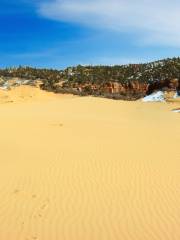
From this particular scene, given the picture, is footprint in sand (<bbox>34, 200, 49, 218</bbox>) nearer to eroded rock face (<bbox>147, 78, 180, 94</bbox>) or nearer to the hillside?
eroded rock face (<bbox>147, 78, 180, 94</bbox>)

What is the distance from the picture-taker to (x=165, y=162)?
14227mm

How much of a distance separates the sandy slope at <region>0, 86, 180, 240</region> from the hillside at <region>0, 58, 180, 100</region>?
74.1 ft

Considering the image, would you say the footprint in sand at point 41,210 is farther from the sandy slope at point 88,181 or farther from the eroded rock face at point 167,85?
the eroded rock face at point 167,85

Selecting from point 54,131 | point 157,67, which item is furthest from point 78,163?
point 157,67

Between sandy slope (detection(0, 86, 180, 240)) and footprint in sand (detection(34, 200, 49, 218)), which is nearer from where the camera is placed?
sandy slope (detection(0, 86, 180, 240))

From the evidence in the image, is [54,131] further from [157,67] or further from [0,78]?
[157,67]

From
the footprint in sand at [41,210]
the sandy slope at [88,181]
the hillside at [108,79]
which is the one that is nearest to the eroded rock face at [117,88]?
the hillside at [108,79]

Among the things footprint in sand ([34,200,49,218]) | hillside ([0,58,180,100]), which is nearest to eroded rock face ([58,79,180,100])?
hillside ([0,58,180,100])

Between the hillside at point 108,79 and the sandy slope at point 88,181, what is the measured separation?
74.1ft

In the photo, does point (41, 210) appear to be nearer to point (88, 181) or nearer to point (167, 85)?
point (88, 181)

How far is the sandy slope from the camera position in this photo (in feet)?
29.0

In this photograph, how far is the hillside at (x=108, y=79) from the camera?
149 ft

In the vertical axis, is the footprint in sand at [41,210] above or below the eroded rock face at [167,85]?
below

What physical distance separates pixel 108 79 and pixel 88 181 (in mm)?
38699
